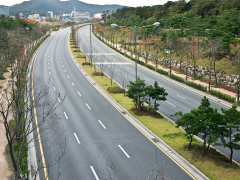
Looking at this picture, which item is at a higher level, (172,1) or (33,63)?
(172,1)

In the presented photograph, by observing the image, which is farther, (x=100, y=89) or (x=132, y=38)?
(x=132, y=38)

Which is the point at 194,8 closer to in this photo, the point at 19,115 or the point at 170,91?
the point at 170,91

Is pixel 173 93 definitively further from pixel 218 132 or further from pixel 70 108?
pixel 218 132

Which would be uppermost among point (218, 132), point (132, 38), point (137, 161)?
point (132, 38)

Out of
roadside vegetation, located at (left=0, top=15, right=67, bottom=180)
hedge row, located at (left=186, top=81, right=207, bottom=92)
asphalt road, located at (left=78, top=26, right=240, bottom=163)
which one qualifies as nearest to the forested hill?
asphalt road, located at (left=78, top=26, right=240, bottom=163)

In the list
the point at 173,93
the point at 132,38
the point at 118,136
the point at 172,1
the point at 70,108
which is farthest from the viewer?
the point at 172,1

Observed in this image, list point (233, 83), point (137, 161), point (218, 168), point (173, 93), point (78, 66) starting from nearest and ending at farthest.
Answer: point (218, 168) → point (137, 161) → point (173, 93) → point (233, 83) → point (78, 66)

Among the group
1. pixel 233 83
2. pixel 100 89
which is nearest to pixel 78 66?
pixel 100 89

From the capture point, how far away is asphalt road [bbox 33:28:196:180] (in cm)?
1692

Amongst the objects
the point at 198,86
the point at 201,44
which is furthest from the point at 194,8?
the point at 198,86

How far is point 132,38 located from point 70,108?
62.8m

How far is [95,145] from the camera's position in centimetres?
2098

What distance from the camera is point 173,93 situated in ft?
122

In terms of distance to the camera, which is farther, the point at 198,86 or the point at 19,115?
the point at 198,86
